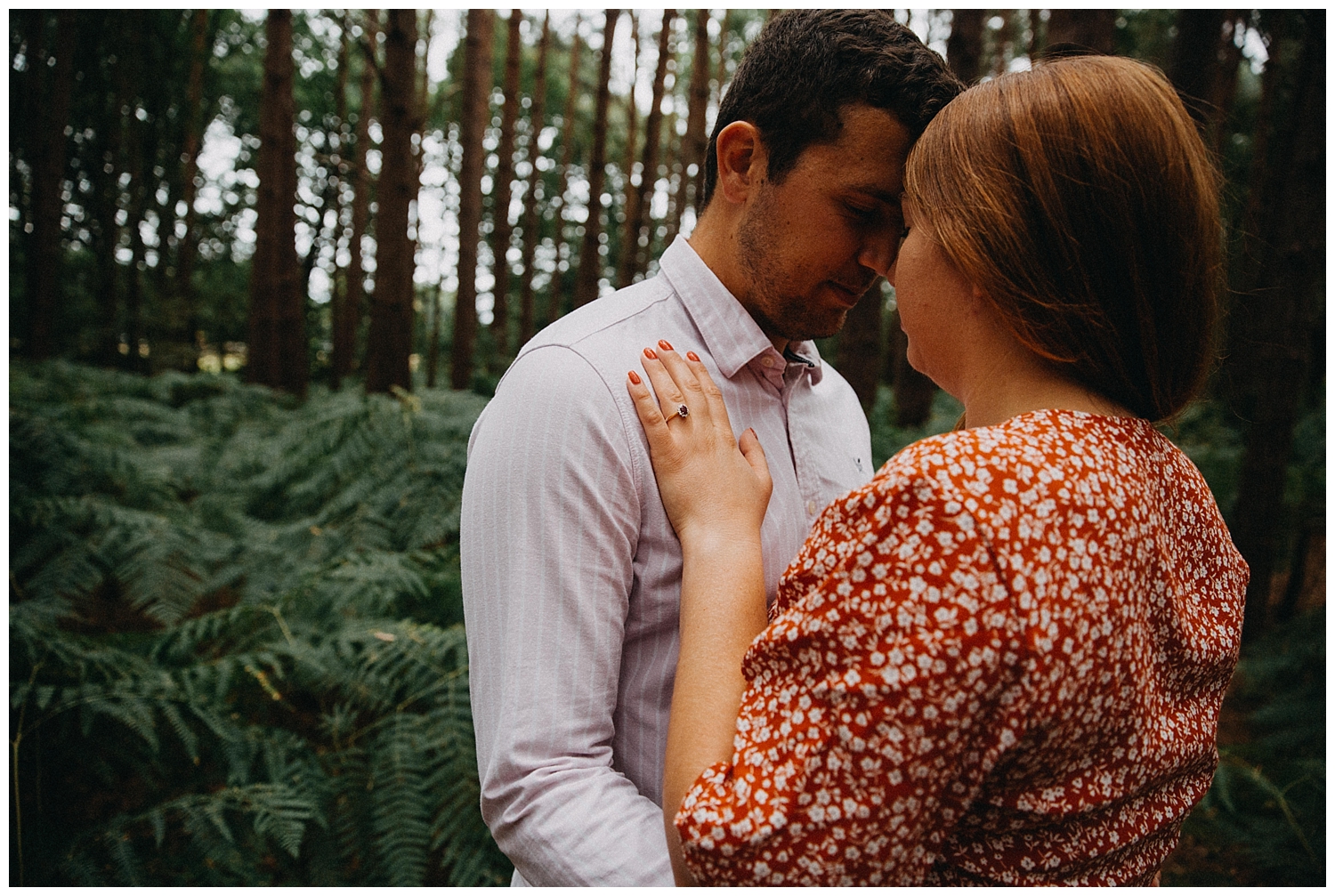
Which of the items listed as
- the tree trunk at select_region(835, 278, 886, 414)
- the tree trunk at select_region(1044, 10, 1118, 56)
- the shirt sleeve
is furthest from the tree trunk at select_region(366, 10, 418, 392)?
the shirt sleeve

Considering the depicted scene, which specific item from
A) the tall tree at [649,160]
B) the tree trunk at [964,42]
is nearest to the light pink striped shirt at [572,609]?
the tree trunk at [964,42]

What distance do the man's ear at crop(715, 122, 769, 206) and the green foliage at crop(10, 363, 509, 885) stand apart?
215cm

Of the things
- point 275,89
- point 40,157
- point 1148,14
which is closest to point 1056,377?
point 275,89

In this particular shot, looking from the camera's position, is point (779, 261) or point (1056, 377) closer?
point (1056, 377)

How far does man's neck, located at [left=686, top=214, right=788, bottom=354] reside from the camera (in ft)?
5.73

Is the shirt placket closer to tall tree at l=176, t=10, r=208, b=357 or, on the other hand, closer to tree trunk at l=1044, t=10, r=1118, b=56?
tree trunk at l=1044, t=10, r=1118, b=56

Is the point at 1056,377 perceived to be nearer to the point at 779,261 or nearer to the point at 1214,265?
the point at 1214,265

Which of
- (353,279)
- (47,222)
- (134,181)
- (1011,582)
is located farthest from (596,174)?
(1011,582)

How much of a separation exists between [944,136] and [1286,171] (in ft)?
24.4

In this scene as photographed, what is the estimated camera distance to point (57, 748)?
115 inches

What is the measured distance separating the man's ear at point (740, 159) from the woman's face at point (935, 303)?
1.63 feet

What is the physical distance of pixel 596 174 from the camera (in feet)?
40.1

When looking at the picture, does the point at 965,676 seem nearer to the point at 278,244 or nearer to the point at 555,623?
the point at 555,623

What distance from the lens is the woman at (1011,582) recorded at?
0.95 m
